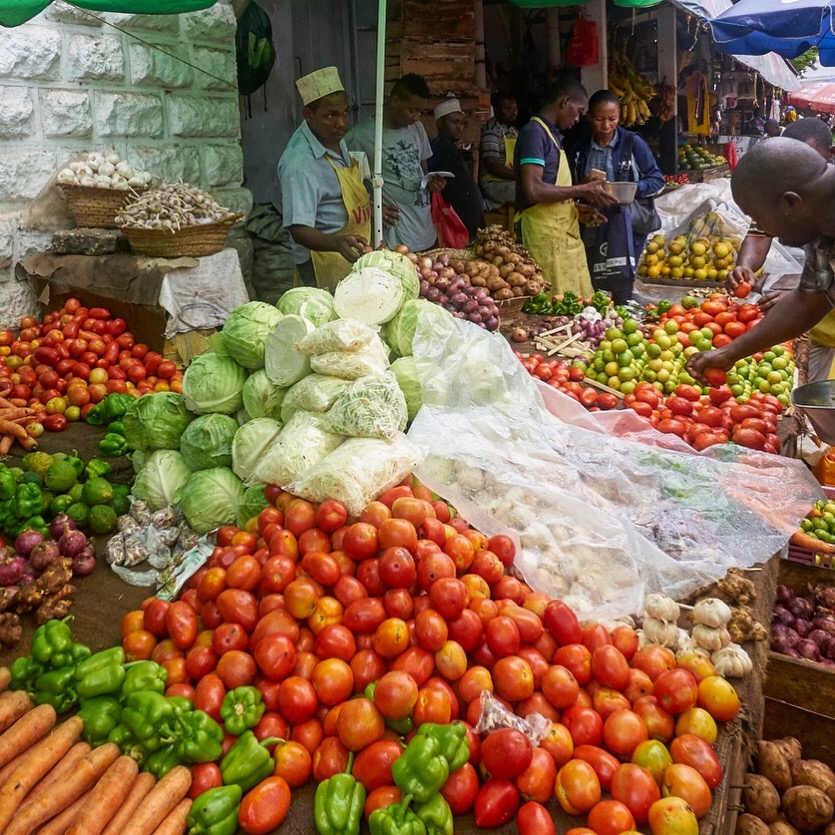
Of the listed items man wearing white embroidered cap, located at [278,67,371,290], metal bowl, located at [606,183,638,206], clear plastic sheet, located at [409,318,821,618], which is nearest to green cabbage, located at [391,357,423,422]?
clear plastic sheet, located at [409,318,821,618]

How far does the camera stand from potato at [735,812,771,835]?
228 centimetres

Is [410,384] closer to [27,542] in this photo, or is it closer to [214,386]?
[214,386]

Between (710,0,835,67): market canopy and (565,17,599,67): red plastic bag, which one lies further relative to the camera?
(565,17,599,67): red plastic bag

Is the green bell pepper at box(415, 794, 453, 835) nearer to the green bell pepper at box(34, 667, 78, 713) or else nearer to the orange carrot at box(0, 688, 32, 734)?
the green bell pepper at box(34, 667, 78, 713)

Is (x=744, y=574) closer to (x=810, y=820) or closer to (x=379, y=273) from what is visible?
(x=810, y=820)

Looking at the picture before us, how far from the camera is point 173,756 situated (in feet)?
6.31

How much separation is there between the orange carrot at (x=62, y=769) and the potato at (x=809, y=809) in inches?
86.8

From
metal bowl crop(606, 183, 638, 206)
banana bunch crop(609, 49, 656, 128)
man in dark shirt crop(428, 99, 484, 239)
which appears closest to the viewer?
metal bowl crop(606, 183, 638, 206)

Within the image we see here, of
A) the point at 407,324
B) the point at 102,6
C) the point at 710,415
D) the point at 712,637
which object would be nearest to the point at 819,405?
the point at 710,415

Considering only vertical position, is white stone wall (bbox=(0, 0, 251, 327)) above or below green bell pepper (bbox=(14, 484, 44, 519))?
above

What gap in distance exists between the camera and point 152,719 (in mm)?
1914

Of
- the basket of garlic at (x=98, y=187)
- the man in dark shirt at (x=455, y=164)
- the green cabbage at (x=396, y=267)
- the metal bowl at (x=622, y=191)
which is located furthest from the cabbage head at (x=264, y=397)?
the man in dark shirt at (x=455, y=164)

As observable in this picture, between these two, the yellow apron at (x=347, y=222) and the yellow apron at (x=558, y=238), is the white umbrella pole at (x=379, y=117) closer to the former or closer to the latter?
the yellow apron at (x=347, y=222)

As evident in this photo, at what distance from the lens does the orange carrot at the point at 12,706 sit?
A: 2104mm
